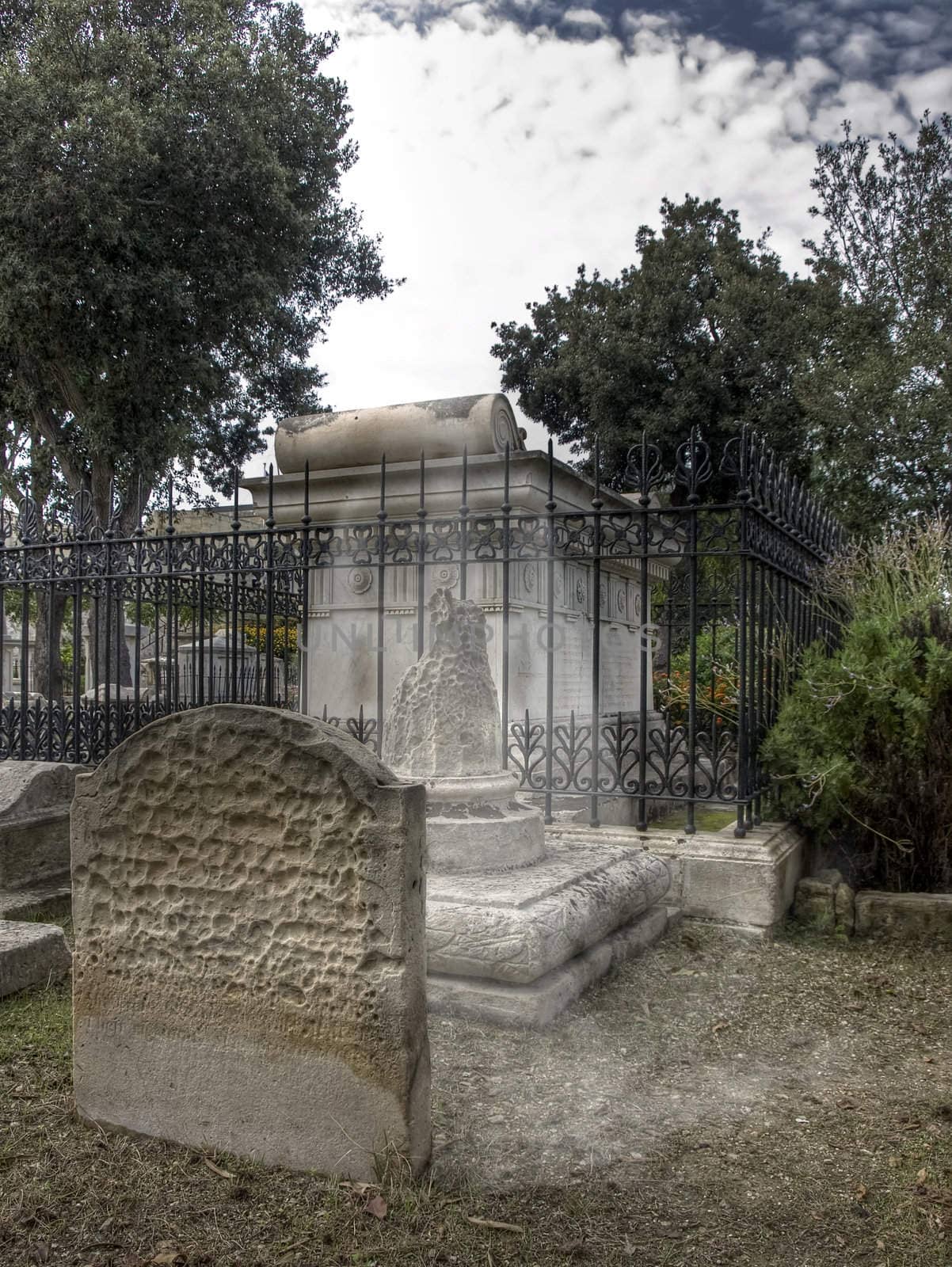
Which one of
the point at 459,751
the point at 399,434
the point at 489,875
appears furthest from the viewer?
the point at 399,434

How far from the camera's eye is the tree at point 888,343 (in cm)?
1697

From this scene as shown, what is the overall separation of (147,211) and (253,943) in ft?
48.7

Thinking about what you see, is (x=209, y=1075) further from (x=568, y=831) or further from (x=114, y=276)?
(x=114, y=276)

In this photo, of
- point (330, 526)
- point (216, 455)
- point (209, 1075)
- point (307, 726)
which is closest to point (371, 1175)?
point (209, 1075)

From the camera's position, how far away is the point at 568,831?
5168 mm

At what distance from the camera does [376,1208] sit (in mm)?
2176

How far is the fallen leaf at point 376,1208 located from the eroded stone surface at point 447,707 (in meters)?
2.10

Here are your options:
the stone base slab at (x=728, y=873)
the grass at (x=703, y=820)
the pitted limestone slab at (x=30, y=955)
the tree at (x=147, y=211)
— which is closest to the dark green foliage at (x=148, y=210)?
the tree at (x=147, y=211)

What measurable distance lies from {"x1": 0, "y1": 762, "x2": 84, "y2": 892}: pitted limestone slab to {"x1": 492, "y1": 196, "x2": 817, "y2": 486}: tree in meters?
18.0

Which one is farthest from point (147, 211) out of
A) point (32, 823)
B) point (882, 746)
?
point (882, 746)

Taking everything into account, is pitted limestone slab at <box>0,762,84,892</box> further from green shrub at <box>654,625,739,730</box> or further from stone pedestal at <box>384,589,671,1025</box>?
green shrub at <box>654,625,739,730</box>

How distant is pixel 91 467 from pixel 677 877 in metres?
14.8

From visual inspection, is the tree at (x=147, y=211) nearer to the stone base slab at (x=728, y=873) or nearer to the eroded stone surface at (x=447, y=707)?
the eroded stone surface at (x=447, y=707)

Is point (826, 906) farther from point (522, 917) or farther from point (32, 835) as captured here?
point (32, 835)
